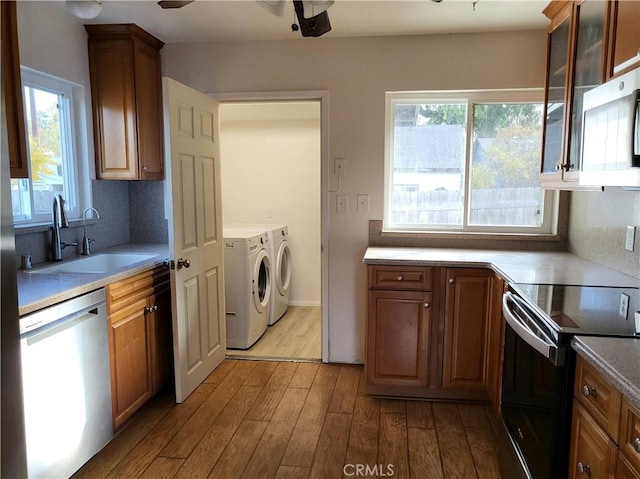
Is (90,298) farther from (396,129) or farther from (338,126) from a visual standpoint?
(396,129)

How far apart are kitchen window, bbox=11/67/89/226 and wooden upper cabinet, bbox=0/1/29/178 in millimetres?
597

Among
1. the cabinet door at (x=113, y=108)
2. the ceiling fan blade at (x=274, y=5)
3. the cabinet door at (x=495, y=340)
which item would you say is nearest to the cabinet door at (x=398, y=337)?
the cabinet door at (x=495, y=340)

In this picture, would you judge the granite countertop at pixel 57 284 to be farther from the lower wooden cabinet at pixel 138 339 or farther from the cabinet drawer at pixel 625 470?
the cabinet drawer at pixel 625 470

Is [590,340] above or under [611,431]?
above

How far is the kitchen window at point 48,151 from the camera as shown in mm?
2477

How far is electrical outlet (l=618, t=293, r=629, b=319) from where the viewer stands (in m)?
1.54

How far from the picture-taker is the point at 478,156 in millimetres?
3090

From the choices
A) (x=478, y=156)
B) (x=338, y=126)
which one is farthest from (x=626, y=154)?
(x=338, y=126)

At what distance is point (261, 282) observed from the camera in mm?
3943

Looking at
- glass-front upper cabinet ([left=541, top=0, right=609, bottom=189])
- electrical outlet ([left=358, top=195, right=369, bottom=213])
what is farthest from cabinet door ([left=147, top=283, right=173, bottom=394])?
glass-front upper cabinet ([left=541, top=0, right=609, bottom=189])

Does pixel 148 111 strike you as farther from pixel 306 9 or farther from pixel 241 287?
pixel 306 9

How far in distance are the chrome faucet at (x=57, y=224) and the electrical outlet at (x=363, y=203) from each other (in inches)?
73.5

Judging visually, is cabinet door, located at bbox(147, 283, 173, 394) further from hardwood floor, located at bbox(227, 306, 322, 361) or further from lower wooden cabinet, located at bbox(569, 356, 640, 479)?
lower wooden cabinet, located at bbox(569, 356, 640, 479)

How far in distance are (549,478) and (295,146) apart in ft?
12.5
